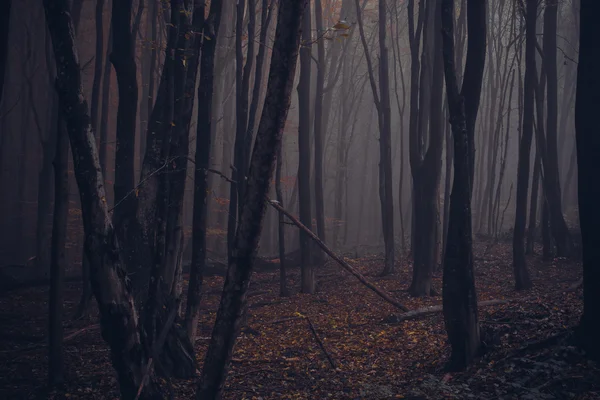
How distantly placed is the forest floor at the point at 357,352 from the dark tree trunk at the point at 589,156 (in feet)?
1.77

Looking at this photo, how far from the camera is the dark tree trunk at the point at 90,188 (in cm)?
488

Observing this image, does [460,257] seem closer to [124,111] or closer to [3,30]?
[124,111]

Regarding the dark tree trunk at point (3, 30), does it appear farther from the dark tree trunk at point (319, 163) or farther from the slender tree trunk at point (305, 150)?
the dark tree trunk at point (319, 163)

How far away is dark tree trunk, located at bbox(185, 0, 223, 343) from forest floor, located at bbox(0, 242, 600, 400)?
123cm

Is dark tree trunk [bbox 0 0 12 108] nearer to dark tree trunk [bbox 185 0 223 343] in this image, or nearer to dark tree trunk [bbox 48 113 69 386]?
dark tree trunk [bbox 48 113 69 386]

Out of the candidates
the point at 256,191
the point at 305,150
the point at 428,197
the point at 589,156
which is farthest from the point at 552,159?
the point at 256,191

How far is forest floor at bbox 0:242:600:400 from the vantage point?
591 centimetres

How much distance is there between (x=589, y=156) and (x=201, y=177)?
5.65 m

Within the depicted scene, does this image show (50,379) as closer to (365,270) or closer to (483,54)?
(483,54)

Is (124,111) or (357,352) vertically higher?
(124,111)

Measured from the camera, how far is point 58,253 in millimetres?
6336

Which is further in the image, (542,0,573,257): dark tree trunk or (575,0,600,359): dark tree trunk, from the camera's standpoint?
(542,0,573,257): dark tree trunk

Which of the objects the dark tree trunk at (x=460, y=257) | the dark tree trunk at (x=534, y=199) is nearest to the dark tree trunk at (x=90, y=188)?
the dark tree trunk at (x=460, y=257)

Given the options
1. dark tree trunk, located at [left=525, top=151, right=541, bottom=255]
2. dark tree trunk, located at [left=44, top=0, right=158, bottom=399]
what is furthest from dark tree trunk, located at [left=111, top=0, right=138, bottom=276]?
dark tree trunk, located at [left=525, top=151, right=541, bottom=255]
